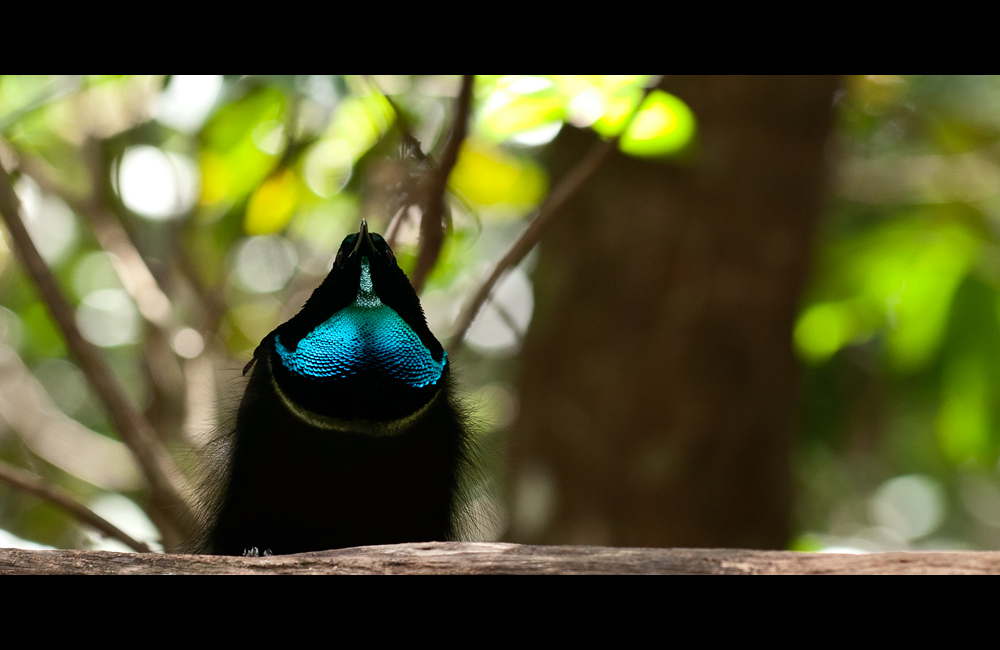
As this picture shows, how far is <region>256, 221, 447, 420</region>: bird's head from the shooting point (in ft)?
4.73

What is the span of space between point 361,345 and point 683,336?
63.6 inches

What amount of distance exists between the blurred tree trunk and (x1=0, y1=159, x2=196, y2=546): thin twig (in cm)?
111

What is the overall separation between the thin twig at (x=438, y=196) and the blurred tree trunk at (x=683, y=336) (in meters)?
1.09

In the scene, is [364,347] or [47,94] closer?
[364,347]

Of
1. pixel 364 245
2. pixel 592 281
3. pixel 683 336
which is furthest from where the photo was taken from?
pixel 592 281

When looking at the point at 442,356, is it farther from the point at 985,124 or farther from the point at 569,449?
the point at 985,124

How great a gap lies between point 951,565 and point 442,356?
2.68 ft

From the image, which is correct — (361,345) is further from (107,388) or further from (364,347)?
(107,388)

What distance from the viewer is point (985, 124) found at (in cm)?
388

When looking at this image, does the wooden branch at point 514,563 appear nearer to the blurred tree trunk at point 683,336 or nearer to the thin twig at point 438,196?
the thin twig at point 438,196

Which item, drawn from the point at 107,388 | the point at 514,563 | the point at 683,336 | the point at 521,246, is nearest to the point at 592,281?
the point at 683,336

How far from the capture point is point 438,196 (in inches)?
73.4
